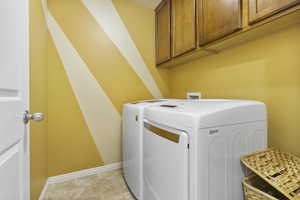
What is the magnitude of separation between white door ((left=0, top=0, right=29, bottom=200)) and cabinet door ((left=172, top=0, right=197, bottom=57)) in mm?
1285

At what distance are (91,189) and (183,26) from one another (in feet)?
6.66

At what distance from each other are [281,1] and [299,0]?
0.08 metres

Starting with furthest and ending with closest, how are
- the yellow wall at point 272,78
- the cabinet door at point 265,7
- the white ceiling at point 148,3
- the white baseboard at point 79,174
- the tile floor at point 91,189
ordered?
the white ceiling at point 148,3
the white baseboard at point 79,174
the tile floor at point 91,189
the yellow wall at point 272,78
the cabinet door at point 265,7

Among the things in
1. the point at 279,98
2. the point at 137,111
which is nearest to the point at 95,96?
the point at 137,111

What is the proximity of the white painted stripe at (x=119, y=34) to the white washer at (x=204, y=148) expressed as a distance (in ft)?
4.11

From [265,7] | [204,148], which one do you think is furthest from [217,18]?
[204,148]

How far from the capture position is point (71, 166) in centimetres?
170

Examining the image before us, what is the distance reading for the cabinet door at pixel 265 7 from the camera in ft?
2.63

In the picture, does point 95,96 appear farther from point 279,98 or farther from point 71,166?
point 279,98

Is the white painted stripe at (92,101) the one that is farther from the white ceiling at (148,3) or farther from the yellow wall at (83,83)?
the white ceiling at (148,3)

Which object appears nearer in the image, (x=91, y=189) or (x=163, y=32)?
(x=91, y=189)

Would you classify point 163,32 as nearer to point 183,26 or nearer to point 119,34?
point 183,26

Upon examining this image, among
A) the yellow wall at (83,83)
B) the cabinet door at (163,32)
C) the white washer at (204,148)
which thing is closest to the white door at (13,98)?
the white washer at (204,148)

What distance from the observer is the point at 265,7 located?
0.88 meters
